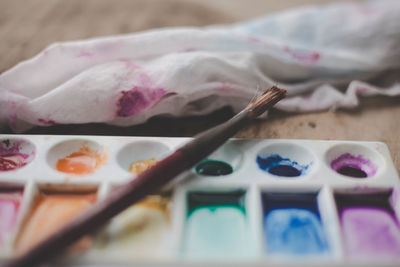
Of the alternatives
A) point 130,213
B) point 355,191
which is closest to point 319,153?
point 355,191

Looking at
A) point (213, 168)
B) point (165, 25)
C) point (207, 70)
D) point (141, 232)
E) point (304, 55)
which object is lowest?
point (141, 232)

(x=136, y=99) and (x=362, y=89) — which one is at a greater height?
(x=362, y=89)

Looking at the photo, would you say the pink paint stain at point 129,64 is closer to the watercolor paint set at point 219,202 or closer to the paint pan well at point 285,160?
the watercolor paint set at point 219,202

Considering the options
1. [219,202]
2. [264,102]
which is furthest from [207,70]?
[219,202]

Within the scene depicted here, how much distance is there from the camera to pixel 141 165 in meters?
0.66

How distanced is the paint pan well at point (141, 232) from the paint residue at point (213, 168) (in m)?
0.08

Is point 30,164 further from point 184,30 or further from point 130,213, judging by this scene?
point 184,30

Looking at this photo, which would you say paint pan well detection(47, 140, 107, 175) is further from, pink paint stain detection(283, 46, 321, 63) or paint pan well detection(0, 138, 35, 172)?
pink paint stain detection(283, 46, 321, 63)

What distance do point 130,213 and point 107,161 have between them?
10 cm

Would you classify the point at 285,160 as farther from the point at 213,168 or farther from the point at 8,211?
the point at 8,211

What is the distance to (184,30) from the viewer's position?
832mm

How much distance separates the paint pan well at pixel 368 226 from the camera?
0.53 meters

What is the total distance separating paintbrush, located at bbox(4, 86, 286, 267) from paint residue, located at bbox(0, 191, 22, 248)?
0.23ft

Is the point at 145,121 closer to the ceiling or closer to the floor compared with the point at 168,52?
closer to the floor
